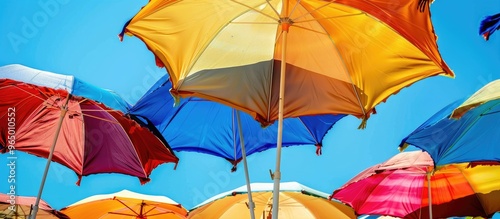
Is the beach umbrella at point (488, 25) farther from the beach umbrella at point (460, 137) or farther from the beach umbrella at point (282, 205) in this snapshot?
the beach umbrella at point (282, 205)

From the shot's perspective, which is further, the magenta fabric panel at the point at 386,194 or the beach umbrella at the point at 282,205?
the beach umbrella at the point at 282,205

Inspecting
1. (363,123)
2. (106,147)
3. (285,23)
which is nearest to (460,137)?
(363,123)

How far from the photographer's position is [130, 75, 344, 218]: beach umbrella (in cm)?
636

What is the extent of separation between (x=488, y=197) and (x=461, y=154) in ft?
7.94

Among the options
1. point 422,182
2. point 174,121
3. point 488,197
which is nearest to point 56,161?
point 174,121

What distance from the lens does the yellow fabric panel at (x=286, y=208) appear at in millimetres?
8094

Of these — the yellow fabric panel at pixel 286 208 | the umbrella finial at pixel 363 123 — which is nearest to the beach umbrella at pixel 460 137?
the umbrella finial at pixel 363 123

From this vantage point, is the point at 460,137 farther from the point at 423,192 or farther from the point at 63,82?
the point at 63,82

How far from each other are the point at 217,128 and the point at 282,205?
2.13m

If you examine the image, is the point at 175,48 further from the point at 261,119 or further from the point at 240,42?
the point at 261,119

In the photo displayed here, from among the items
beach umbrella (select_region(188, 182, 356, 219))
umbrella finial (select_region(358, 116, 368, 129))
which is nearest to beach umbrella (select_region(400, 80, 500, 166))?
umbrella finial (select_region(358, 116, 368, 129))

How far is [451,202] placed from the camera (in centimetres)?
778

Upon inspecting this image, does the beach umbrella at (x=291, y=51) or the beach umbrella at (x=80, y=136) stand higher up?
the beach umbrella at (x=291, y=51)

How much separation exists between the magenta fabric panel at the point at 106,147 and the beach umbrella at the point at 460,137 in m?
3.08
